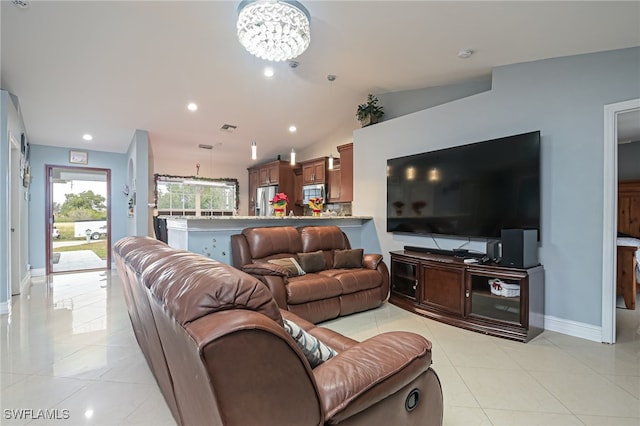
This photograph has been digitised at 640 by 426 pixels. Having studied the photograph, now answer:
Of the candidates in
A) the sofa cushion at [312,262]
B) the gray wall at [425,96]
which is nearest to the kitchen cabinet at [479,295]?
the sofa cushion at [312,262]

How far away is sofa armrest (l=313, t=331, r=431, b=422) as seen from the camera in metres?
0.92

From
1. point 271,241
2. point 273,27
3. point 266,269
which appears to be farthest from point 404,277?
point 273,27

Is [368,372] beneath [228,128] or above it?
beneath

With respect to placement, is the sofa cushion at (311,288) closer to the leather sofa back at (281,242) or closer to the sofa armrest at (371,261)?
the leather sofa back at (281,242)

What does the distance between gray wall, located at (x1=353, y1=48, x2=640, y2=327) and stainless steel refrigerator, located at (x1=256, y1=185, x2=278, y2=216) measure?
457 centimetres

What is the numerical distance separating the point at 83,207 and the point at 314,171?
4.91 meters

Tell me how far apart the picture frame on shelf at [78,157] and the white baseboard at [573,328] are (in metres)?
8.12

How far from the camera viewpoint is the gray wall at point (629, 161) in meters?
4.44

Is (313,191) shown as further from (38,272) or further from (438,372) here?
(38,272)

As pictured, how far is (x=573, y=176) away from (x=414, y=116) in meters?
1.97

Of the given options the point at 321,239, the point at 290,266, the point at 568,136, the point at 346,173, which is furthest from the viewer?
the point at 346,173

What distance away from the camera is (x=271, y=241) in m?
3.59

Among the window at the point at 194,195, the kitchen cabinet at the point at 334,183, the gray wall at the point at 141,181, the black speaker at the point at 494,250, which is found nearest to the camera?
the black speaker at the point at 494,250

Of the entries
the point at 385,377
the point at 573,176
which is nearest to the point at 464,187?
the point at 573,176
